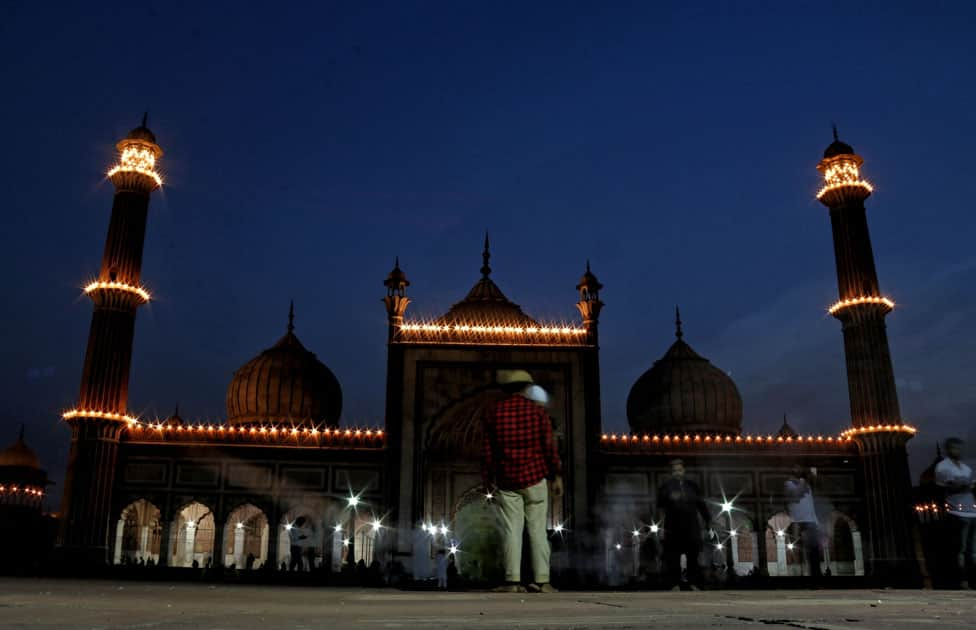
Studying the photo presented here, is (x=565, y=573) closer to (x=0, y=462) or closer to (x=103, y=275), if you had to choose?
(x=103, y=275)

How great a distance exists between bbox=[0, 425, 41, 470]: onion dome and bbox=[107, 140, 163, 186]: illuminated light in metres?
17.5

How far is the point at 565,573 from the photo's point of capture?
20375 millimetres

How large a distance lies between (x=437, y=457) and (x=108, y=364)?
922 centimetres

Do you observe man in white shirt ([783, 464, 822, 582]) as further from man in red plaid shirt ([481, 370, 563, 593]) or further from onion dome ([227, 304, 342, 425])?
onion dome ([227, 304, 342, 425])

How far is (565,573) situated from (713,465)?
5169mm

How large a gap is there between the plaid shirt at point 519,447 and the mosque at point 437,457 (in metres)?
13.7

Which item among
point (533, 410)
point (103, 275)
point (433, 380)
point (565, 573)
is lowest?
point (565, 573)

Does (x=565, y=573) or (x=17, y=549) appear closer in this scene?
(x=565, y=573)

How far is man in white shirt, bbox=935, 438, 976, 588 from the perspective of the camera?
38.8 ft

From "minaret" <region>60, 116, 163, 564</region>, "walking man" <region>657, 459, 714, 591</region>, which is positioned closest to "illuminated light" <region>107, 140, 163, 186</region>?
"minaret" <region>60, 116, 163, 564</region>

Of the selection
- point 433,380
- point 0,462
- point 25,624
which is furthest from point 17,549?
point 25,624

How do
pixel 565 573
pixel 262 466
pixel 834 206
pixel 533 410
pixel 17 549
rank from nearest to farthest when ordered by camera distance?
pixel 533 410 < pixel 565 573 < pixel 262 466 < pixel 834 206 < pixel 17 549

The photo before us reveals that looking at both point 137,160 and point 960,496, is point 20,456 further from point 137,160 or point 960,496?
point 960,496

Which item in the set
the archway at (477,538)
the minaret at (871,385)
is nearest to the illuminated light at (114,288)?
the archway at (477,538)
